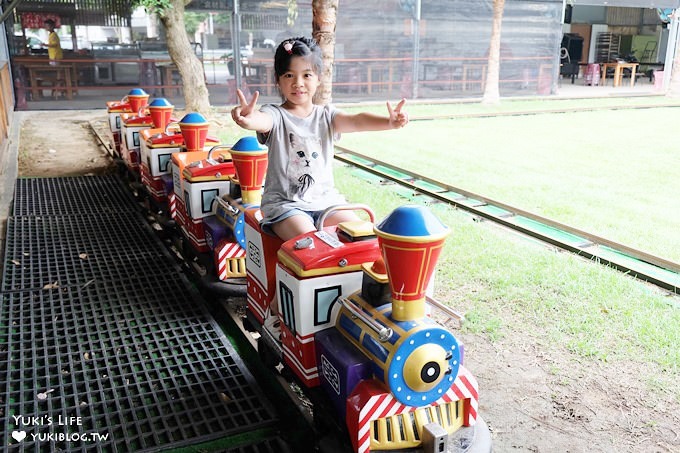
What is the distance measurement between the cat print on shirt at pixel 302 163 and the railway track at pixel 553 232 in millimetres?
2955

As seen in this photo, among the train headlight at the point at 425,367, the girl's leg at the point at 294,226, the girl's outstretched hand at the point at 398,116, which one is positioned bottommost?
the train headlight at the point at 425,367

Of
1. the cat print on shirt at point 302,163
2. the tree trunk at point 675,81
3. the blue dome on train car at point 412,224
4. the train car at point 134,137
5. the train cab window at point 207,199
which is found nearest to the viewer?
the blue dome on train car at point 412,224

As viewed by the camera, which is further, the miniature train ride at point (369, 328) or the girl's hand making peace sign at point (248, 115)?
the girl's hand making peace sign at point (248, 115)

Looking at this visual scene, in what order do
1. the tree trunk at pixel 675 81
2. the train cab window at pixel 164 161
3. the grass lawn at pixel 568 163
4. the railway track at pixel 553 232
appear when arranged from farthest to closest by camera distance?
the tree trunk at pixel 675 81
the grass lawn at pixel 568 163
the train cab window at pixel 164 161
the railway track at pixel 553 232

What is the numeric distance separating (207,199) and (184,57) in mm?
8973

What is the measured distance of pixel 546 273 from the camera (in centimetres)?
459

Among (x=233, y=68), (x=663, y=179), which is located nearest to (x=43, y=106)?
(x=233, y=68)

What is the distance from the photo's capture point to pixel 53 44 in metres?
15.7

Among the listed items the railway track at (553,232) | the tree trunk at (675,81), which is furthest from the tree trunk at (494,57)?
the railway track at (553,232)

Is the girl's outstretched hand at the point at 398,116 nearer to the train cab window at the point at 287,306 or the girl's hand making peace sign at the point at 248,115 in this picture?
the girl's hand making peace sign at the point at 248,115

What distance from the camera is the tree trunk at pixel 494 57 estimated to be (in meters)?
16.5

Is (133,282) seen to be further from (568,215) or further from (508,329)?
(568,215)

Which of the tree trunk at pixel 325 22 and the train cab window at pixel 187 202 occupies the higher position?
the tree trunk at pixel 325 22

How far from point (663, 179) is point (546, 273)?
461cm
